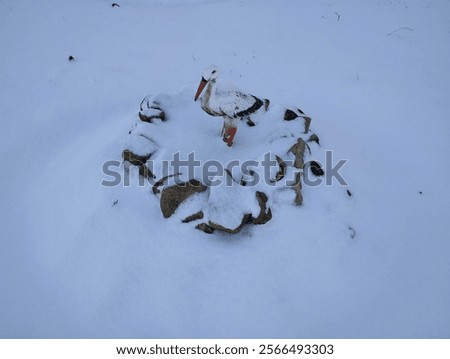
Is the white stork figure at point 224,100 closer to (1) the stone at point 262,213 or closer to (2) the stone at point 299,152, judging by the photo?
(2) the stone at point 299,152

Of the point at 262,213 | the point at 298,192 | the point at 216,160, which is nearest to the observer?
the point at 262,213

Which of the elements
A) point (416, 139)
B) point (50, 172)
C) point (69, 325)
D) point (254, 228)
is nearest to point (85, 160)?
point (50, 172)

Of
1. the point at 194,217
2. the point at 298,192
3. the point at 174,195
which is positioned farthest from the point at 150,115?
the point at 298,192

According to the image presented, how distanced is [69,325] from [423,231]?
3510mm

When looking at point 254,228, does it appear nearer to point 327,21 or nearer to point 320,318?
point 320,318

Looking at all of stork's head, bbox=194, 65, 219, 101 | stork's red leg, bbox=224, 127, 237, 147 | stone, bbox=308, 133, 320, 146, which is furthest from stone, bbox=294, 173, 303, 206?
stork's head, bbox=194, 65, 219, 101

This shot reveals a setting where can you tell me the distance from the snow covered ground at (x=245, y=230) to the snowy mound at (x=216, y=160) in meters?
0.20

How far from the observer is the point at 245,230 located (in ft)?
10.2

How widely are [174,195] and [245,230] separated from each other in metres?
0.76

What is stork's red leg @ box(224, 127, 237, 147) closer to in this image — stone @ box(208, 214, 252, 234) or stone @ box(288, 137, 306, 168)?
stone @ box(288, 137, 306, 168)

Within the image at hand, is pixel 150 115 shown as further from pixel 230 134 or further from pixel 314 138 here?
pixel 314 138

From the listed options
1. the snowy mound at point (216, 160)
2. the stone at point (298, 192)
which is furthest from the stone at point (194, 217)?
the stone at point (298, 192)

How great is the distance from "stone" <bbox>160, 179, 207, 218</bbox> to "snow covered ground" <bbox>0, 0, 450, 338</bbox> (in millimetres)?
144

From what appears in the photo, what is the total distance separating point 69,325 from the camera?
2.72 metres
